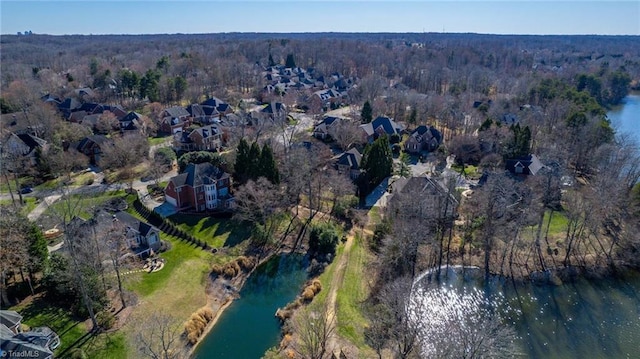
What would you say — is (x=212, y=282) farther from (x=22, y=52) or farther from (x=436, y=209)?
(x=22, y=52)

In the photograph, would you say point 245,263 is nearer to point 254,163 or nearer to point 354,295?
point 354,295

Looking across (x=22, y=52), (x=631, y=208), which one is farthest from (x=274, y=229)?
(x=22, y=52)

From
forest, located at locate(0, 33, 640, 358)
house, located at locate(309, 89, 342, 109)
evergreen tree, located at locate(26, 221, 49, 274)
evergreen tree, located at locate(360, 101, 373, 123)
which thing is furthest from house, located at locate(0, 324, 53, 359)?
house, located at locate(309, 89, 342, 109)

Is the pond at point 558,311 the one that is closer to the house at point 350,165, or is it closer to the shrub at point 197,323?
the shrub at point 197,323

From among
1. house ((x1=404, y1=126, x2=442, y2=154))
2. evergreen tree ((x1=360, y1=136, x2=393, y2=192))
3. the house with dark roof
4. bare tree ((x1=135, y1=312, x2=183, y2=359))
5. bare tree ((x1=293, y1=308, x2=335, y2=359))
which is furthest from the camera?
house ((x1=404, y1=126, x2=442, y2=154))

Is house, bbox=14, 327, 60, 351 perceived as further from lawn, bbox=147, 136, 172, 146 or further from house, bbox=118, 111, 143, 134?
house, bbox=118, 111, 143, 134

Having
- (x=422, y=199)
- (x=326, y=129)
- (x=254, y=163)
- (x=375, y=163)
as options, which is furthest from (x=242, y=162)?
(x=326, y=129)
